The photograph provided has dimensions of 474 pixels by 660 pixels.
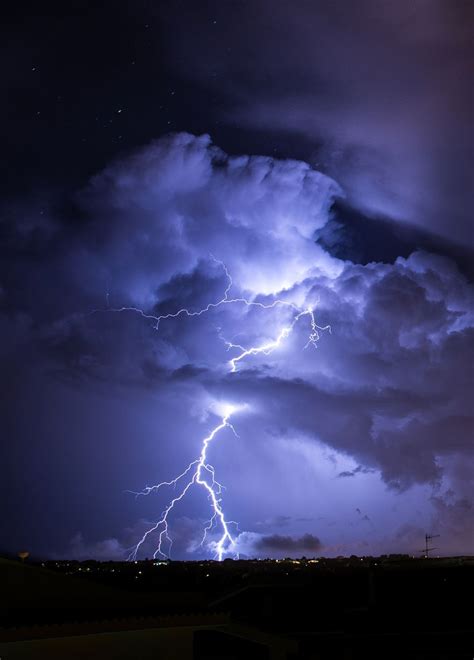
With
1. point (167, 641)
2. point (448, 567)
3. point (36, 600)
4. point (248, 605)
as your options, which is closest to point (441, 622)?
point (248, 605)

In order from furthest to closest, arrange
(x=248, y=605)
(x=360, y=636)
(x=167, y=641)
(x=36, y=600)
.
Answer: (x=248, y=605)
(x=360, y=636)
(x=167, y=641)
(x=36, y=600)

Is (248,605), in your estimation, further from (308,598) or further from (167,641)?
(167,641)

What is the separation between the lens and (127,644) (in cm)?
969

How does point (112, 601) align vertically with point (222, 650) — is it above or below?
above

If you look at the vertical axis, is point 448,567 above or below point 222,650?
above

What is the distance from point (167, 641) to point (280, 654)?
2.20 m

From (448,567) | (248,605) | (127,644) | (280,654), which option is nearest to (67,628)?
(127,644)

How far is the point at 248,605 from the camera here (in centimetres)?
2736

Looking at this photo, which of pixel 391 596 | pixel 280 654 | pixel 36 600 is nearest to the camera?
pixel 36 600

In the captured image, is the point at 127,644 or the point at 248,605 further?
the point at 248,605

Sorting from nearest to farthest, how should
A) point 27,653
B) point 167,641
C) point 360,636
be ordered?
point 27,653, point 167,641, point 360,636

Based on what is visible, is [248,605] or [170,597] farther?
[248,605]

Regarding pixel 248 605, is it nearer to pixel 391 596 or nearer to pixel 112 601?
Answer: pixel 391 596

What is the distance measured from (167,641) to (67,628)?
213 cm
